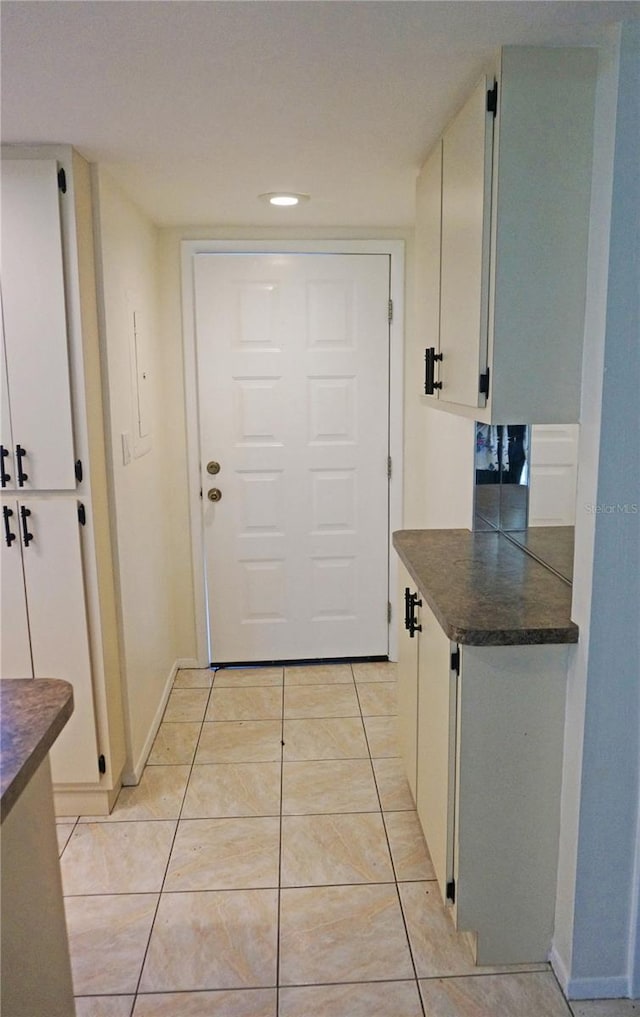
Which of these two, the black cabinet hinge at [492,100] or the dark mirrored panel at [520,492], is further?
the dark mirrored panel at [520,492]

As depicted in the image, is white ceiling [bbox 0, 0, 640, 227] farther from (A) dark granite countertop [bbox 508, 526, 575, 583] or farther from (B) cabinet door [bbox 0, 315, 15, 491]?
(A) dark granite countertop [bbox 508, 526, 575, 583]

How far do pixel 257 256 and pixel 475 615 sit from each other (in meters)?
2.30

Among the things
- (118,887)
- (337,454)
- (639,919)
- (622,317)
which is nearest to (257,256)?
(337,454)

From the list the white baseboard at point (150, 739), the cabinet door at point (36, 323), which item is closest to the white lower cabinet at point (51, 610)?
the cabinet door at point (36, 323)

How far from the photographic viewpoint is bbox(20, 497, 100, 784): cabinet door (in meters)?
2.29

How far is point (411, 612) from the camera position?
7.22ft

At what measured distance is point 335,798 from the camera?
254 cm

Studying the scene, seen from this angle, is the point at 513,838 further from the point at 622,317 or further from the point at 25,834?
the point at 622,317

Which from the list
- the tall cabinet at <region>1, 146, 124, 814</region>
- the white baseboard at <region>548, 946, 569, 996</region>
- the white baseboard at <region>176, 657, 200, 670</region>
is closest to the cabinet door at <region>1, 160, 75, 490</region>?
the tall cabinet at <region>1, 146, 124, 814</region>

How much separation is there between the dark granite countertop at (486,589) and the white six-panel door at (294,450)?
105 centimetres

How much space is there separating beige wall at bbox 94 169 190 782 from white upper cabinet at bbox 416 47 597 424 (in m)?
1.30

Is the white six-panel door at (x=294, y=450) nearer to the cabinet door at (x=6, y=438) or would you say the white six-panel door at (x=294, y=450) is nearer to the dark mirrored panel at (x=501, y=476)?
the dark mirrored panel at (x=501, y=476)

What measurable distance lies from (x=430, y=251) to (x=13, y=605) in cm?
176

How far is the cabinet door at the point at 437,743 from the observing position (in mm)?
1755
